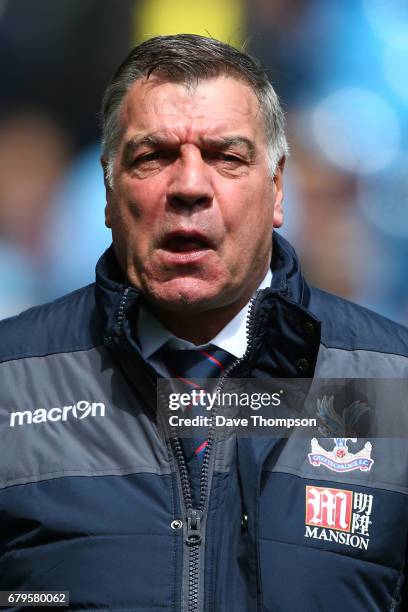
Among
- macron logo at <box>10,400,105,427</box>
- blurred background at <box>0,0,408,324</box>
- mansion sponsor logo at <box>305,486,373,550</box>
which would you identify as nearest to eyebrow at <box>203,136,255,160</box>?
macron logo at <box>10,400,105,427</box>

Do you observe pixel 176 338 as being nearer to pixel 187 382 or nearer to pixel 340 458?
pixel 187 382

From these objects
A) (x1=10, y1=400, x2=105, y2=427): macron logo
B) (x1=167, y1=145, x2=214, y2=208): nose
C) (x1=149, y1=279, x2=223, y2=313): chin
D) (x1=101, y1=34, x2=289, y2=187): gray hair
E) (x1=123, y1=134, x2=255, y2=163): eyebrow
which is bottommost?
(x1=10, y1=400, x2=105, y2=427): macron logo

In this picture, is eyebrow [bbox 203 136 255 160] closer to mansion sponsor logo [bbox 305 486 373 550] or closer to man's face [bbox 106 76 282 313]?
man's face [bbox 106 76 282 313]

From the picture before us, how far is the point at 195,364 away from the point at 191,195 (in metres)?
0.35

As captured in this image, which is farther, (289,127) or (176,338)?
(289,127)

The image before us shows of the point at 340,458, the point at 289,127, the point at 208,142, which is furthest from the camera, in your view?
the point at 289,127

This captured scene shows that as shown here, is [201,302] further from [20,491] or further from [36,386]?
[20,491]

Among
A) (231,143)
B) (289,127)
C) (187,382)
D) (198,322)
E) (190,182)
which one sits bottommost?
(187,382)

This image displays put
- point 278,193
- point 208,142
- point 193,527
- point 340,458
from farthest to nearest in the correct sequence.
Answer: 1. point 278,193
2. point 208,142
3. point 340,458
4. point 193,527

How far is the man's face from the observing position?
175 cm

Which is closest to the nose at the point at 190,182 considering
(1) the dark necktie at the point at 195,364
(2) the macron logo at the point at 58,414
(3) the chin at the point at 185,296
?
(3) the chin at the point at 185,296

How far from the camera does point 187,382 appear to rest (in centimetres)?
176

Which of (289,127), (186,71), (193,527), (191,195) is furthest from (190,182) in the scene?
(289,127)

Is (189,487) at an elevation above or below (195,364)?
below
